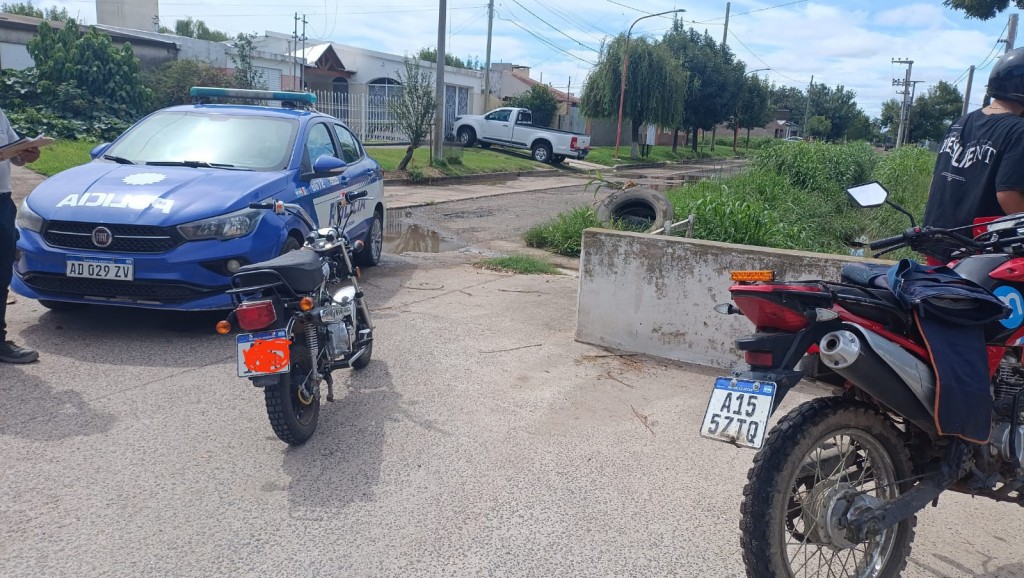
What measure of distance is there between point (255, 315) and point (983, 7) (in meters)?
14.8

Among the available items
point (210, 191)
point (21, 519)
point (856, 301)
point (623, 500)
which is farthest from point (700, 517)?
point (210, 191)

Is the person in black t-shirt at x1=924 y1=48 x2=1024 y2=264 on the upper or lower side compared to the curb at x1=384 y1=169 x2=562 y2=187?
upper

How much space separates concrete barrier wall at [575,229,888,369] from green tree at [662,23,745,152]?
3911 cm

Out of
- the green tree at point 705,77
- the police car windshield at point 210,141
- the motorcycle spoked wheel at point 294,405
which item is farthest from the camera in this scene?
the green tree at point 705,77

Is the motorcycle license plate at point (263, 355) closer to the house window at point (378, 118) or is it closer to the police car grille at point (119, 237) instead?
the police car grille at point (119, 237)

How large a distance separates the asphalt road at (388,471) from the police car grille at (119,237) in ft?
2.16

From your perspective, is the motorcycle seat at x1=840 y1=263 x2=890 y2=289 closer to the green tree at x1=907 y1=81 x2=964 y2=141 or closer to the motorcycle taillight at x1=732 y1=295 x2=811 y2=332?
the motorcycle taillight at x1=732 y1=295 x2=811 y2=332

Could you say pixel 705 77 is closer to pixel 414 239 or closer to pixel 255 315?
pixel 414 239

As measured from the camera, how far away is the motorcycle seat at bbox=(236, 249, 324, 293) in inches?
155

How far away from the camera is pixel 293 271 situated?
3.99 meters

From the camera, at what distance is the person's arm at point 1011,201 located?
3.43 m

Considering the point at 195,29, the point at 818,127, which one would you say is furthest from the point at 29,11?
the point at 818,127

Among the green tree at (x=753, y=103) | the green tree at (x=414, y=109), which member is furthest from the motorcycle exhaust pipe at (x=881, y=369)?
the green tree at (x=753, y=103)

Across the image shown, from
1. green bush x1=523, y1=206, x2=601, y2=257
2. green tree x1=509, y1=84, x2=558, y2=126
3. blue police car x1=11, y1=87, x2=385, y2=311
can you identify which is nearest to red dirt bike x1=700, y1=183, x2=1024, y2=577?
blue police car x1=11, y1=87, x2=385, y2=311
